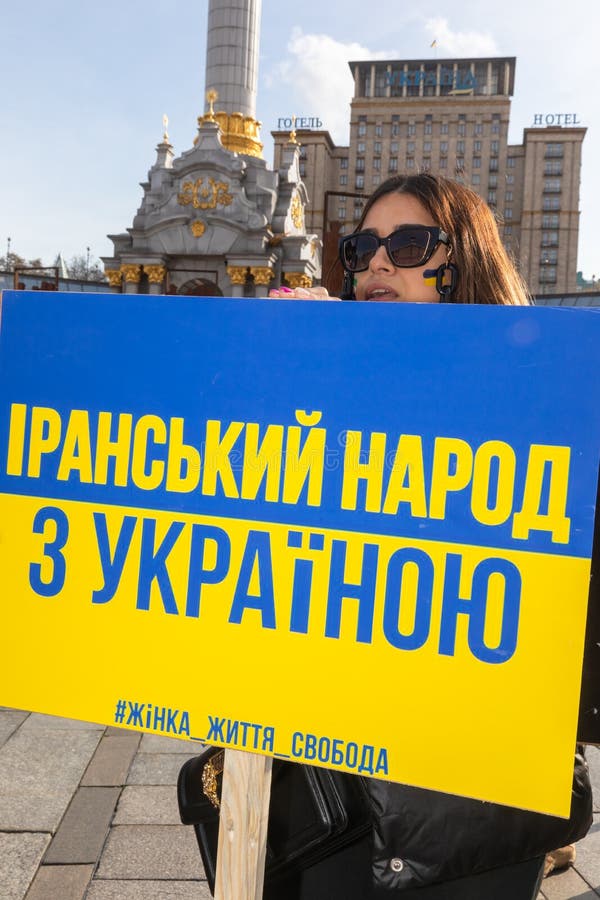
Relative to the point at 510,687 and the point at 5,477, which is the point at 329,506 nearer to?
the point at 510,687

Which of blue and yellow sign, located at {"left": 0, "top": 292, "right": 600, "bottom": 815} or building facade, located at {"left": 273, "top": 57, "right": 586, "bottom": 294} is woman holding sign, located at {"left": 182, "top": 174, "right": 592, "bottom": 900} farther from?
building facade, located at {"left": 273, "top": 57, "right": 586, "bottom": 294}

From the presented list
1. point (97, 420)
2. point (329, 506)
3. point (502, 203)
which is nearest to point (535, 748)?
point (329, 506)

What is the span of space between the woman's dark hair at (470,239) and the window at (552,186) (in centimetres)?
8554

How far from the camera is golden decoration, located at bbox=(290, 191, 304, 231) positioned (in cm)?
2781

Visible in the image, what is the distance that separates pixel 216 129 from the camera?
2673 centimetres

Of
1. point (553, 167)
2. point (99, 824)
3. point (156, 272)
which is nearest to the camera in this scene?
point (99, 824)

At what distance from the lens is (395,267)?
1637 millimetres

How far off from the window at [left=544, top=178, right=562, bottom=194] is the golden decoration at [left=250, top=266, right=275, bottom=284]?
62758 mm

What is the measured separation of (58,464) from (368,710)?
0.68 m

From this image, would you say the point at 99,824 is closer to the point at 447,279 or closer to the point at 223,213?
the point at 447,279

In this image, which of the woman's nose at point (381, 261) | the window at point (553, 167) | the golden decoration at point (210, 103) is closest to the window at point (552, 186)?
the window at point (553, 167)

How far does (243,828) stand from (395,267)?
1.15 m

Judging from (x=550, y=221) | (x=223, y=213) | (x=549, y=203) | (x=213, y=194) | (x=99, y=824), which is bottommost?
(x=99, y=824)

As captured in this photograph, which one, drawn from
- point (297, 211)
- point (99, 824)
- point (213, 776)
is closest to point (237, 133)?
point (297, 211)
